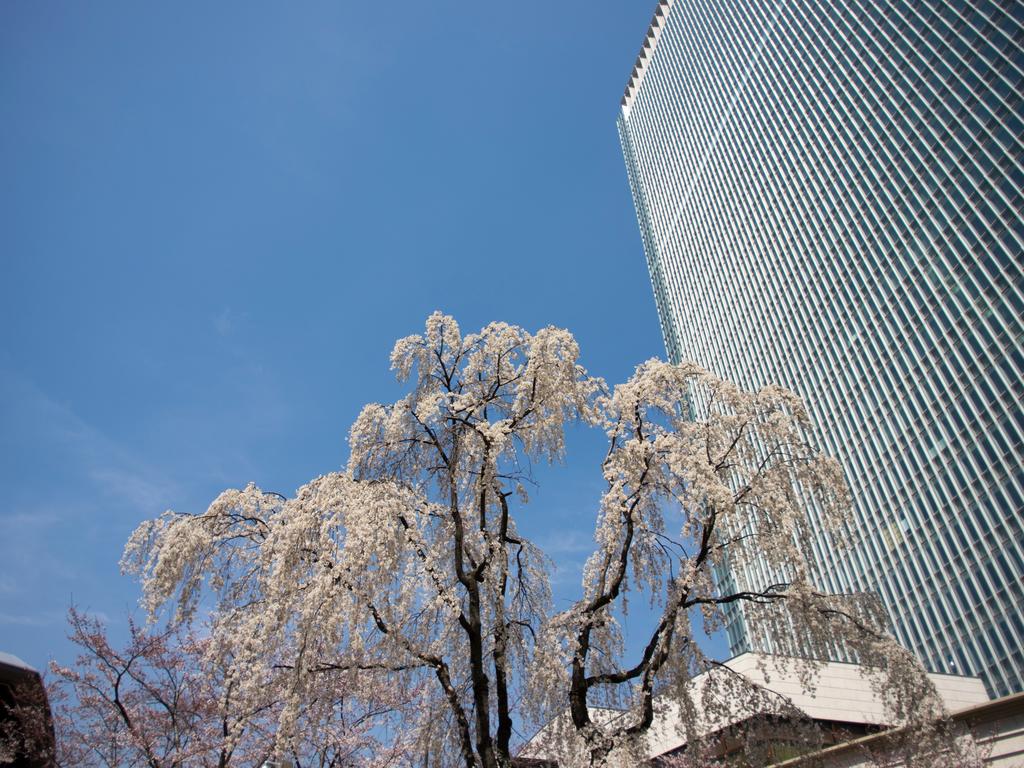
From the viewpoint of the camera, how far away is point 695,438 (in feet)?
36.3

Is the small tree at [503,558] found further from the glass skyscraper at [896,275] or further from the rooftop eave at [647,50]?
the rooftop eave at [647,50]

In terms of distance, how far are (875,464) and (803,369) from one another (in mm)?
13823

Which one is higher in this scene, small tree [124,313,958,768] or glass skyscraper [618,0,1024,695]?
glass skyscraper [618,0,1024,695]

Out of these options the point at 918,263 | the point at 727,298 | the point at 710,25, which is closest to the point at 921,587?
the point at 918,263

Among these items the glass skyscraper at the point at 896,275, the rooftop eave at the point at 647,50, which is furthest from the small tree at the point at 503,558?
the rooftop eave at the point at 647,50

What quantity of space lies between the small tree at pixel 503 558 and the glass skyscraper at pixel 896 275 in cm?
4171

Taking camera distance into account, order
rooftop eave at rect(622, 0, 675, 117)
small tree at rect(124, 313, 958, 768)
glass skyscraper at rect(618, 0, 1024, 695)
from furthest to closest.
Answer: rooftop eave at rect(622, 0, 675, 117) < glass skyscraper at rect(618, 0, 1024, 695) < small tree at rect(124, 313, 958, 768)

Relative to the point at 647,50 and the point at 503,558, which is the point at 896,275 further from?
the point at 647,50

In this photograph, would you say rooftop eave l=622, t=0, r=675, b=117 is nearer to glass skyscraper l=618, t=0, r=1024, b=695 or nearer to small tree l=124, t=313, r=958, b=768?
glass skyscraper l=618, t=0, r=1024, b=695

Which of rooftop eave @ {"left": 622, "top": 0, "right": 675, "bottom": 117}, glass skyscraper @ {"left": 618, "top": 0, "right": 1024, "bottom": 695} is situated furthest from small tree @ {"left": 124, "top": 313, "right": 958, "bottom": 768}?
rooftop eave @ {"left": 622, "top": 0, "right": 675, "bottom": 117}

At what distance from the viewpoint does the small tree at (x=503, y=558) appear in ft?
31.6

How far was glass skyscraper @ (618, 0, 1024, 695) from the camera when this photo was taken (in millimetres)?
50156

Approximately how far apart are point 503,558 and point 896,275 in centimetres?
6305

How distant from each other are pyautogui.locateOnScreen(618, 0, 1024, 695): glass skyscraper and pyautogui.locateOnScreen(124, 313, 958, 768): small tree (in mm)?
41714
